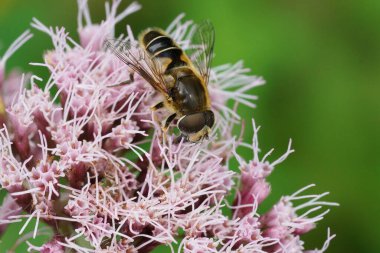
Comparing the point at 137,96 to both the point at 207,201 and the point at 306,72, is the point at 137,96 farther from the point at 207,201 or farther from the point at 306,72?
the point at 306,72

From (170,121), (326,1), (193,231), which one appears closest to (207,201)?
(193,231)

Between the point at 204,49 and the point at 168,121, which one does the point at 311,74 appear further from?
the point at 168,121

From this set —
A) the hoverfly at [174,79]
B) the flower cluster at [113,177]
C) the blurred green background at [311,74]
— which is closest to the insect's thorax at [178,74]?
the hoverfly at [174,79]

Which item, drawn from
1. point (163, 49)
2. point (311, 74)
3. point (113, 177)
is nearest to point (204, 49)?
point (163, 49)

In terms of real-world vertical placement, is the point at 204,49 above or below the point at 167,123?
above

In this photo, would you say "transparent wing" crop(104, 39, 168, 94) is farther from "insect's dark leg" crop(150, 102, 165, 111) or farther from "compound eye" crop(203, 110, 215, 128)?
"compound eye" crop(203, 110, 215, 128)

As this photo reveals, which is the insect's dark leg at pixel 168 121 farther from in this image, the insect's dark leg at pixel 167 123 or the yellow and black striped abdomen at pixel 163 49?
the yellow and black striped abdomen at pixel 163 49

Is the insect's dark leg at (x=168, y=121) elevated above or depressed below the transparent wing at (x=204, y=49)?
below
